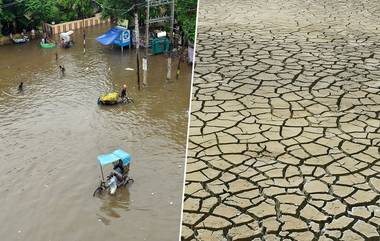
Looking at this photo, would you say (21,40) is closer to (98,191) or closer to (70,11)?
(70,11)

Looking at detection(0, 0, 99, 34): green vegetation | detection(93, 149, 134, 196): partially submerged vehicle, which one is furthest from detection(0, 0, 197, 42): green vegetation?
detection(93, 149, 134, 196): partially submerged vehicle

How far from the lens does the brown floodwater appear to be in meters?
12.9

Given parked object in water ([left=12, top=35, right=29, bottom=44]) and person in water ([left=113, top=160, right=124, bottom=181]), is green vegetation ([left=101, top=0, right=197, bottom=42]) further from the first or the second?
person in water ([left=113, top=160, right=124, bottom=181])

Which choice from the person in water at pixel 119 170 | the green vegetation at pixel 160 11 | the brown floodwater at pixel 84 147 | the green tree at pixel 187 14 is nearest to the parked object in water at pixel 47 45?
the brown floodwater at pixel 84 147

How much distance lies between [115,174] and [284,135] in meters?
8.76

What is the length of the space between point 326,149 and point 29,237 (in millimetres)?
8996

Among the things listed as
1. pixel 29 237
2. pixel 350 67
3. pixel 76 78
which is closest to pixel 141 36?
pixel 76 78

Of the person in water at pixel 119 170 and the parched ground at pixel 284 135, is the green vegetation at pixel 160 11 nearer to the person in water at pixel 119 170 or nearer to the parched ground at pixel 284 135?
the person in water at pixel 119 170

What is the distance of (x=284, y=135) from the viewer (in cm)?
635

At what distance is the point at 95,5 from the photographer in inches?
1460

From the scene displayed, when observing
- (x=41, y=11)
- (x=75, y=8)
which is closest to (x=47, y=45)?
(x=41, y=11)

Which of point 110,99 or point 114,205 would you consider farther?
point 110,99

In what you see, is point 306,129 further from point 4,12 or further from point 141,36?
point 4,12

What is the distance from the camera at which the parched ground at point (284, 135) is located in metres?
4.75
